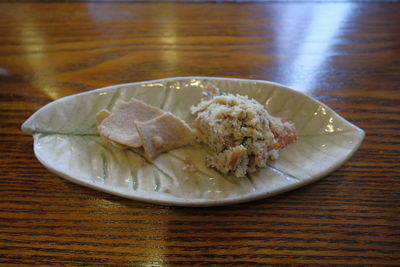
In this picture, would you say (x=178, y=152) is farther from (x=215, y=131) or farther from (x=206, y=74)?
(x=206, y=74)

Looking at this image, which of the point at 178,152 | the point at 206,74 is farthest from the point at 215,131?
the point at 206,74

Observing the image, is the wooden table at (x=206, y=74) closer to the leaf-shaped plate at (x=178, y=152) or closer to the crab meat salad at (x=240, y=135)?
the leaf-shaped plate at (x=178, y=152)

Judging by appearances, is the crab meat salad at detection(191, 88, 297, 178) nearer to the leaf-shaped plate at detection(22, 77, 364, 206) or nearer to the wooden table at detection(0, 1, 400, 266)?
the leaf-shaped plate at detection(22, 77, 364, 206)

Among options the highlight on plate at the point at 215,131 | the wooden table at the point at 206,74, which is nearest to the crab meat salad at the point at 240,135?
the highlight on plate at the point at 215,131

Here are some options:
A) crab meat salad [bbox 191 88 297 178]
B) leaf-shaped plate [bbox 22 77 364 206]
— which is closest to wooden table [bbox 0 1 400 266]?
leaf-shaped plate [bbox 22 77 364 206]

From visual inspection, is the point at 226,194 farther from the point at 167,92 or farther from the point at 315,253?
the point at 167,92
